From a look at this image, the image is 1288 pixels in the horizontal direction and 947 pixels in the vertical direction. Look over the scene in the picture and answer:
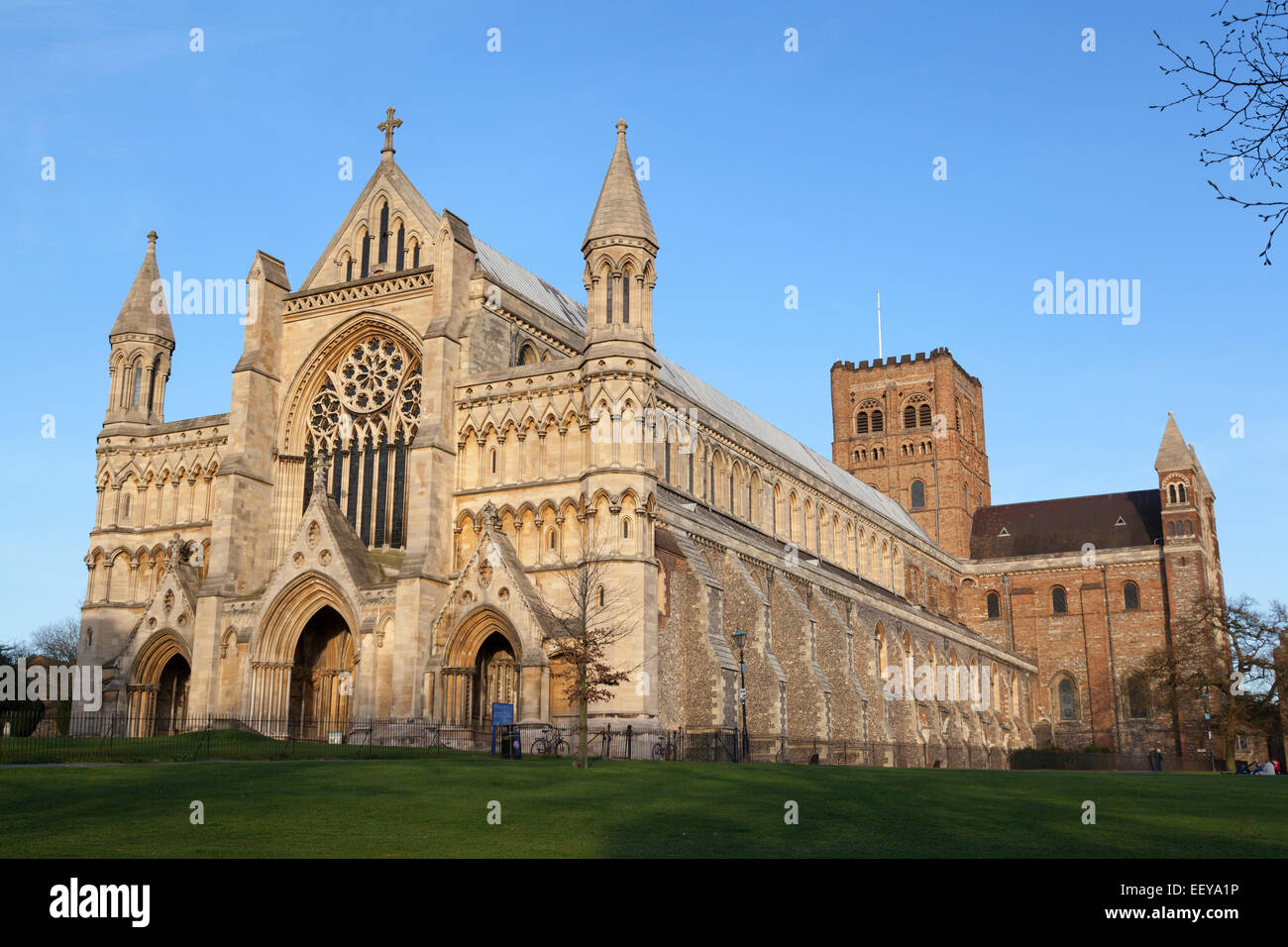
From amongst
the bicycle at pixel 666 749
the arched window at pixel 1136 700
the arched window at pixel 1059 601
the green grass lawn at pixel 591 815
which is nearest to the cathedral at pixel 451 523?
the bicycle at pixel 666 749

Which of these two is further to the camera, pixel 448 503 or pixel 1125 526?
pixel 1125 526

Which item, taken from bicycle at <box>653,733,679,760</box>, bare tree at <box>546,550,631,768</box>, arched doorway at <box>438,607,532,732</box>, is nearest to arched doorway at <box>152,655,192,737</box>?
arched doorway at <box>438,607,532,732</box>

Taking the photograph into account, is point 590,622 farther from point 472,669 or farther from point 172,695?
point 172,695

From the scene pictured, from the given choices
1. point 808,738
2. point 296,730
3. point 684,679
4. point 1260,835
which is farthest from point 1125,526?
point 1260,835

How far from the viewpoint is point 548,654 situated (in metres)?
36.7

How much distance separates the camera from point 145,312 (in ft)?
161

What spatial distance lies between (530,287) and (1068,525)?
51.1m

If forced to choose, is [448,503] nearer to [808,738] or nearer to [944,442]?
[808,738]

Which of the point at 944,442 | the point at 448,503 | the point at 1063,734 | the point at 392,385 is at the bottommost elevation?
the point at 1063,734

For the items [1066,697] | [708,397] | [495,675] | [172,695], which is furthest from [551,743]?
[1066,697]
